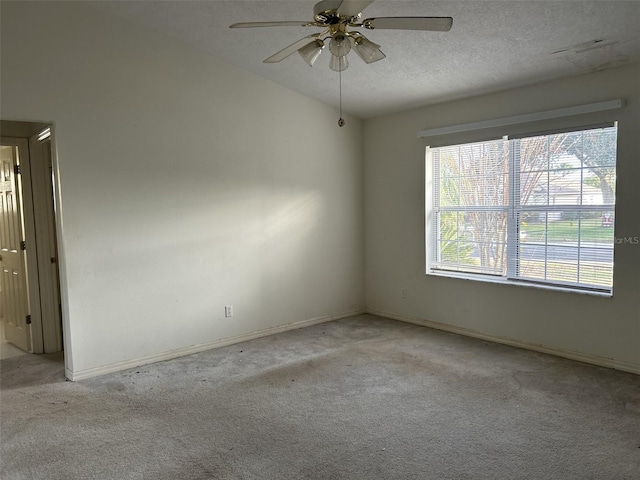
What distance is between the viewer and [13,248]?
181 inches

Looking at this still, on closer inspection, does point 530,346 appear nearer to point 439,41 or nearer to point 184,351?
point 439,41

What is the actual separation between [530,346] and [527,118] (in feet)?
6.69

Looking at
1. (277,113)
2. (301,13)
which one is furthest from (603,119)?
(277,113)

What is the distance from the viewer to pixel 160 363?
13.5 ft

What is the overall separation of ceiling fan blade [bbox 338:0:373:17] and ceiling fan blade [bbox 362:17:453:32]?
4.9 inches

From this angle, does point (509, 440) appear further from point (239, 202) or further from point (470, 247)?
point (239, 202)

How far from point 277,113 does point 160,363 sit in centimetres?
270

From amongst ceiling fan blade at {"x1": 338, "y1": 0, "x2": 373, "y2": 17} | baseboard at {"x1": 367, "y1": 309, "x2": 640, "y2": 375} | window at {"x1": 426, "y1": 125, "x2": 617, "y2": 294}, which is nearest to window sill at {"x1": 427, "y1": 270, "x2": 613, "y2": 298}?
window at {"x1": 426, "y1": 125, "x2": 617, "y2": 294}

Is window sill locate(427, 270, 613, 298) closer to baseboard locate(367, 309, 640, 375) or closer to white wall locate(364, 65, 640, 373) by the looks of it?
white wall locate(364, 65, 640, 373)

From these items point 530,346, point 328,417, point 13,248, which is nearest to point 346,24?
point 328,417

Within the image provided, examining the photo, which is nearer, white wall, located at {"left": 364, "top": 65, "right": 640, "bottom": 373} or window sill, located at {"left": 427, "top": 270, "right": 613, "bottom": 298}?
white wall, located at {"left": 364, "top": 65, "right": 640, "bottom": 373}

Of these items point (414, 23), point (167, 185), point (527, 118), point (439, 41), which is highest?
point (439, 41)

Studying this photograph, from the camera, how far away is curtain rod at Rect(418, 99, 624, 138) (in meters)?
3.66

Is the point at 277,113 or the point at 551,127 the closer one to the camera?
the point at 551,127
